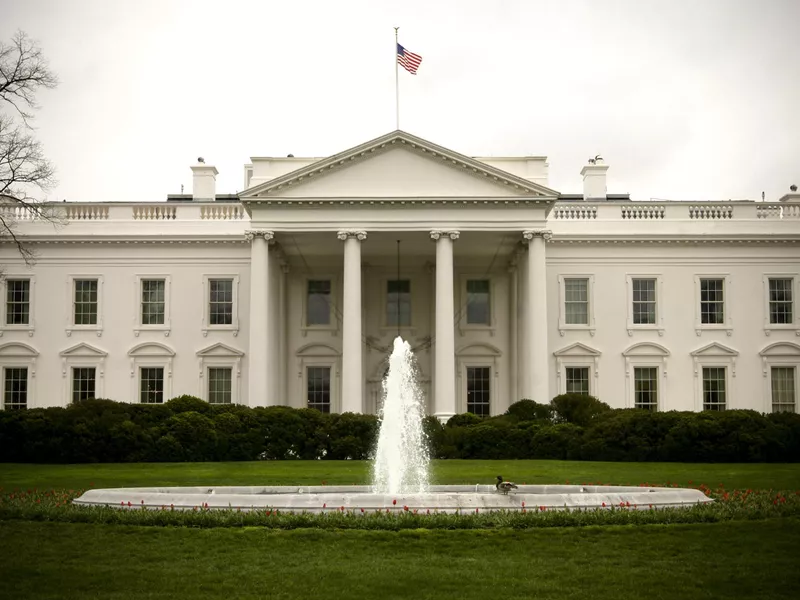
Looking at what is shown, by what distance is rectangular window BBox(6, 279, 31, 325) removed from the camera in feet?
145

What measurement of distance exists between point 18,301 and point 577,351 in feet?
81.9

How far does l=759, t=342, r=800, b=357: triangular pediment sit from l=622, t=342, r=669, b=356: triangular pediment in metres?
4.35

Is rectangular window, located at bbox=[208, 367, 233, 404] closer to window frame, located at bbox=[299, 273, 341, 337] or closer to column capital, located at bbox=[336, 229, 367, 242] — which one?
window frame, located at bbox=[299, 273, 341, 337]

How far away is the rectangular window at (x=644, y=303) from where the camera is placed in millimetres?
44438

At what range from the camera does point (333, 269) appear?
45969mm

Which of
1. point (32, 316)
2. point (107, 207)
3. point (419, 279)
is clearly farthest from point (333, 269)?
point (32, 316)

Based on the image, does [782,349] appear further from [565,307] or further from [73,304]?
[73,304]

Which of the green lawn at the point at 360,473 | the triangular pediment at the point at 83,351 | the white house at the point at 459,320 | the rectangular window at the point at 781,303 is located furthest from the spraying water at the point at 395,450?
the rectangular window at the point at 781,303

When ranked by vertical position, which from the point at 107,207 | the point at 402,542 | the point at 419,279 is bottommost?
the point at 402,542

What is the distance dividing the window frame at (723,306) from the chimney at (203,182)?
76.9 ft

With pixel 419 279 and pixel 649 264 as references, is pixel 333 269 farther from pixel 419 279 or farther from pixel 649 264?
pixel 649 264

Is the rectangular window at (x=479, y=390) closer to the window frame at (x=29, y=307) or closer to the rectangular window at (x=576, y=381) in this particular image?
the rectangular window at (x=576, y=381)

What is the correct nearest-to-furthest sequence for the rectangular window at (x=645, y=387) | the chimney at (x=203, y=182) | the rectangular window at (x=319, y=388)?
the rectangular window at (x=645, y=387)
the rectangular window at (x=319, y=388)
the chimney at (x=203, y=182)

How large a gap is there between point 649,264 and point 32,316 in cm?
2756
